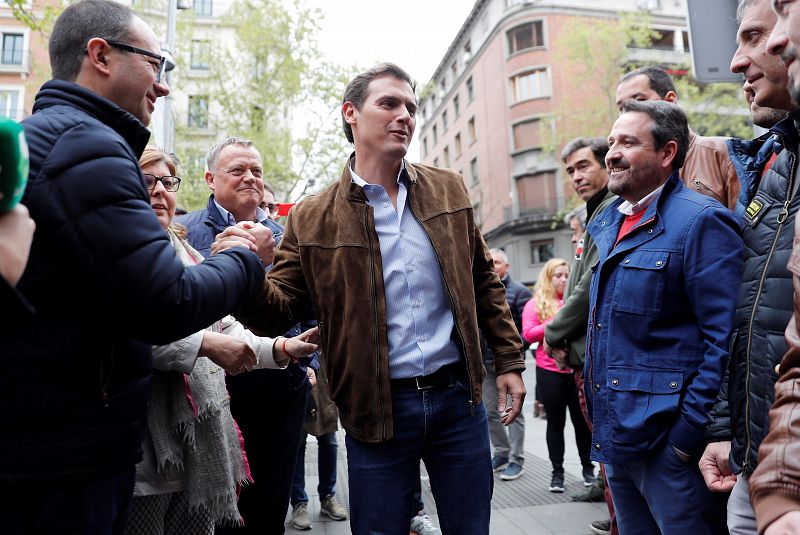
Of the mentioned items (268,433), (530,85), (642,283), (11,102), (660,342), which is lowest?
(268,433)

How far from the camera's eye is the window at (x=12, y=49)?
28.2 metres

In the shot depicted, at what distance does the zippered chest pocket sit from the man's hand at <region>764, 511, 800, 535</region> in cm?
128

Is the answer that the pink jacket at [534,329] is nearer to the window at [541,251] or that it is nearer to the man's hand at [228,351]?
the man's hand at [228,351]

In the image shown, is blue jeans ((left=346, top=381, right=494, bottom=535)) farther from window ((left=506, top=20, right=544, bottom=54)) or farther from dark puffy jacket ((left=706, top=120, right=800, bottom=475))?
window ((left=506, top=20, right=544, bottom=54))

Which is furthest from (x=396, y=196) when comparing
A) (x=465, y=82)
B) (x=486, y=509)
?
(x=465, y=82)

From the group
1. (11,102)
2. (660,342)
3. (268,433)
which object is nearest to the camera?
(660,342)

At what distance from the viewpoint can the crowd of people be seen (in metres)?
1.44

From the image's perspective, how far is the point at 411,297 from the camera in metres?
2.44

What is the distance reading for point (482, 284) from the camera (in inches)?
108

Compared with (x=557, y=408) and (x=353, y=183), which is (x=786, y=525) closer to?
(x=353, y=183)

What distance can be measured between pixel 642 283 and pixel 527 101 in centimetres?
3456

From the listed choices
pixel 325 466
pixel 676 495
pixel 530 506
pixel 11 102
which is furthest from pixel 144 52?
pixel 11 102

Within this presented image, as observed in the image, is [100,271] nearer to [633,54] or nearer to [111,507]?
[111,507]

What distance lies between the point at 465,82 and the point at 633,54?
1203 cm
